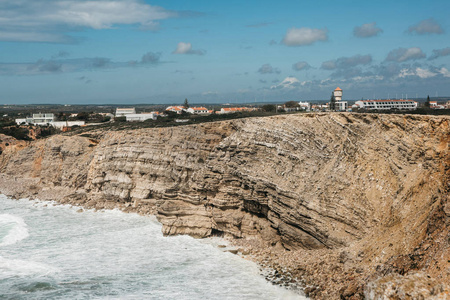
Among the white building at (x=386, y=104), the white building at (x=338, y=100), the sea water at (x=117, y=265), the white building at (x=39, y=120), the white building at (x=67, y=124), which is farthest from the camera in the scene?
the white building at (x=39, y=120)

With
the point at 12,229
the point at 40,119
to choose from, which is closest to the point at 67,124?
the point at 40,119

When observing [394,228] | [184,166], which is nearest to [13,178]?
[184,166]

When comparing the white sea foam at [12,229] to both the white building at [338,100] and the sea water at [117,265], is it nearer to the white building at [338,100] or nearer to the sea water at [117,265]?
the sea water at [117,265]

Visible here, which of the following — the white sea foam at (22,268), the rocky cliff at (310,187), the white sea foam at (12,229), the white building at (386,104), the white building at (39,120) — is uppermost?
the white building at (386,104)

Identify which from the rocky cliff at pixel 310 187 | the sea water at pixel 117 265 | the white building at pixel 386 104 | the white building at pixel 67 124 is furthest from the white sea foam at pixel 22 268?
the white building at pixel 67 124

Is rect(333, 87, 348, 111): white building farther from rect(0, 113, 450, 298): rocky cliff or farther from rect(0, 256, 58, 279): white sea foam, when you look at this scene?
rect(0, 256, 58, 279): white sea foam

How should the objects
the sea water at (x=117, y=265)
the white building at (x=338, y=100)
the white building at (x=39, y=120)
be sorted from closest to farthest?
the sea water at (x=117, y=265) < the white building at (x=338, y=100) < the white building at (x=39, y=120)

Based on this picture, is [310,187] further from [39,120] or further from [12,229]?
[39,120]
